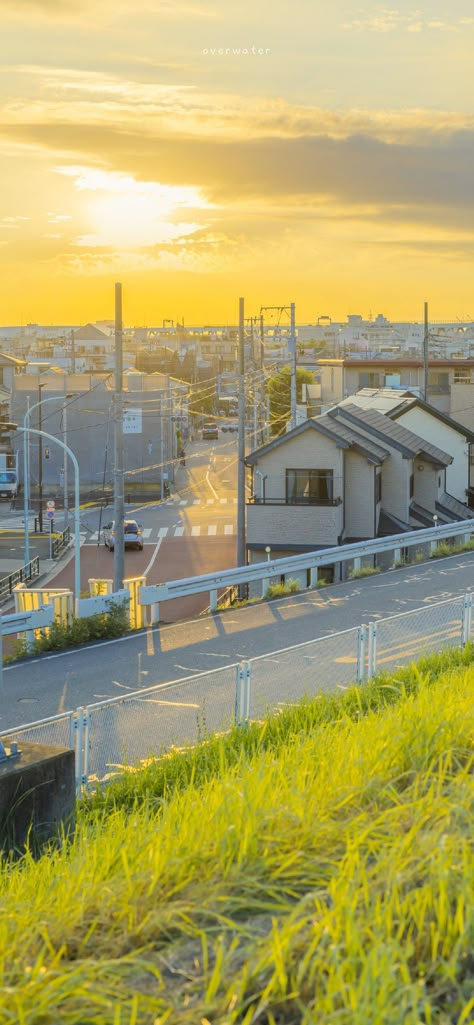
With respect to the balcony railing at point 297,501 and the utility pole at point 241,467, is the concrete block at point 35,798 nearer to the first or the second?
the utility pole at point 241,467

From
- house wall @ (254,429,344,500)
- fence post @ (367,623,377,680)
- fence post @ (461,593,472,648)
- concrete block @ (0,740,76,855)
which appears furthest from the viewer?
house wall @ (254,429,344,500)

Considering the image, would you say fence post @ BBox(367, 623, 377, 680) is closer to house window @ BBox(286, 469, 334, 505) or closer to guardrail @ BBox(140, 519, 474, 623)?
guardrail @ BBox(140, 519, 474, 623)

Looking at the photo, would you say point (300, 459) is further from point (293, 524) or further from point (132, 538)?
point (132, 538)

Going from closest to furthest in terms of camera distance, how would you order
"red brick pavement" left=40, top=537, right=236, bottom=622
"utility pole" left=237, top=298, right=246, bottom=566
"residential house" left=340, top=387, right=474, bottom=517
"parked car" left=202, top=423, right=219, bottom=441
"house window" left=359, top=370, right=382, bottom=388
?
"utility pole" left=237, top=298, right=246, bottom=566
"red brick pavement" left=40, top=537, right=236, bottom=622
"residential house" left=340, top=387, right=474, bottom=517
"house window" left=359, top=370, right=382, bottom=388
"parked car" left=202, top=423, right=219, bottom=441

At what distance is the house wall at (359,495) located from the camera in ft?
128

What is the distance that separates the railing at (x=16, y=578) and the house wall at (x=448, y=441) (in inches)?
632

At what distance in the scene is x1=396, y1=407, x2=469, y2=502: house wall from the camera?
4828 centimetres

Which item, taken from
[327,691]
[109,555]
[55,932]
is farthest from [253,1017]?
[109,555]

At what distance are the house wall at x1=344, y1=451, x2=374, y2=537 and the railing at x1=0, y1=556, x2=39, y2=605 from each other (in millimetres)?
12021

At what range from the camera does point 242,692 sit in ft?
35.2

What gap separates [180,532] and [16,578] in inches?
681

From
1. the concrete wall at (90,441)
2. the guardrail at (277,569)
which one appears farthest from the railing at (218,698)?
the concrete wall at (90,441)

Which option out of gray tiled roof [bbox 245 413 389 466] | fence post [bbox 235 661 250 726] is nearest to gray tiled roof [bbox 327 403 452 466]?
gray tiled roof [bbox 245 413 389 466]

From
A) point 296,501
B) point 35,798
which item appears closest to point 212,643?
point 35,798
